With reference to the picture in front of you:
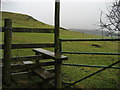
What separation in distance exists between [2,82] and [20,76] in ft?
1.62

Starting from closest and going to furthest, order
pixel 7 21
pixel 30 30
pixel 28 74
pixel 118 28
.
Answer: pixel 7 21 < pixel 30 30 < pixel 28 74 < pixel 118 28

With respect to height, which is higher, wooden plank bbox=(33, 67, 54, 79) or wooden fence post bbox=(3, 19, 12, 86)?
wooden fence post bbox=(3, 19, 12, 86)

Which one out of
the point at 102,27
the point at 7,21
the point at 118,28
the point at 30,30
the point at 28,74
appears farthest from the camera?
the point at 102,27

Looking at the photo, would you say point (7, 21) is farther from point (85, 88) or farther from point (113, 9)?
point (113, 9)

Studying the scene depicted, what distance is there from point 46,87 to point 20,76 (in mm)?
829

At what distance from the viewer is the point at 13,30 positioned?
11.9 feet

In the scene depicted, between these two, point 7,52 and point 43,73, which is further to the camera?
point 43,73

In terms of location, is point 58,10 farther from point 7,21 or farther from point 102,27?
point 102,27

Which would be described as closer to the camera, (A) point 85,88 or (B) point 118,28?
(A) point 85,88

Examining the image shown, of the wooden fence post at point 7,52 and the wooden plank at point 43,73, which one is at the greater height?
the wooden fence post at point 7,52

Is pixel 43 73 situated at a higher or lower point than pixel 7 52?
lower

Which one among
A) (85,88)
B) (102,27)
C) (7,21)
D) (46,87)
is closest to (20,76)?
(46,87)

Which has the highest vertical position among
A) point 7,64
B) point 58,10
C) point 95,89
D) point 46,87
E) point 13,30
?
point 58,10

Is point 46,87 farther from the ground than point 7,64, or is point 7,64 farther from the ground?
point 7,64
